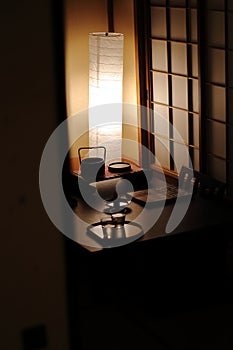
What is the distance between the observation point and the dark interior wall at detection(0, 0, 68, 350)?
2.55 m

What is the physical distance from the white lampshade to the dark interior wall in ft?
9.31

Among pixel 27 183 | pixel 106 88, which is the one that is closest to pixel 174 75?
pixel 106 88

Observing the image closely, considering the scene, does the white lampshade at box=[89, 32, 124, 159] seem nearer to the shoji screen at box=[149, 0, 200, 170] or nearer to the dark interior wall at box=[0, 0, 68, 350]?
the shoji screen at box=[149, 0, 200, 170]

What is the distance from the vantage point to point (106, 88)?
548 centimetres

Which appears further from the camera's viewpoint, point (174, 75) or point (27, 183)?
point (174, 75)

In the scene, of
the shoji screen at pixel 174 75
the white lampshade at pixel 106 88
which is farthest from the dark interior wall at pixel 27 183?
the white lampshade at pixel 106 88

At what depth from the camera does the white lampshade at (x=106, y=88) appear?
541 centimetres

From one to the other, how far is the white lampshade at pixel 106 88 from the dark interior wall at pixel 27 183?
2.84m

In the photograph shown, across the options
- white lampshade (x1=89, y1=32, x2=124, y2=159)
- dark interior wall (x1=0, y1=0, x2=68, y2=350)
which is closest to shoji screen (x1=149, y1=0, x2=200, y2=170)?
white lampshade (x1=89, y1=32, x2=124, y2=159)

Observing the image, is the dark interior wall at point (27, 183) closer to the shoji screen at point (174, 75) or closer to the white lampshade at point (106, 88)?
the shoji screen at point (174, 75)

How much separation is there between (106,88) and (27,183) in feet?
9.47

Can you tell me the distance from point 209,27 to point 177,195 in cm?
112

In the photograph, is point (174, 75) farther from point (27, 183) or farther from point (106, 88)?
point (27, 183)

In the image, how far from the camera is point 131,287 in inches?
185
